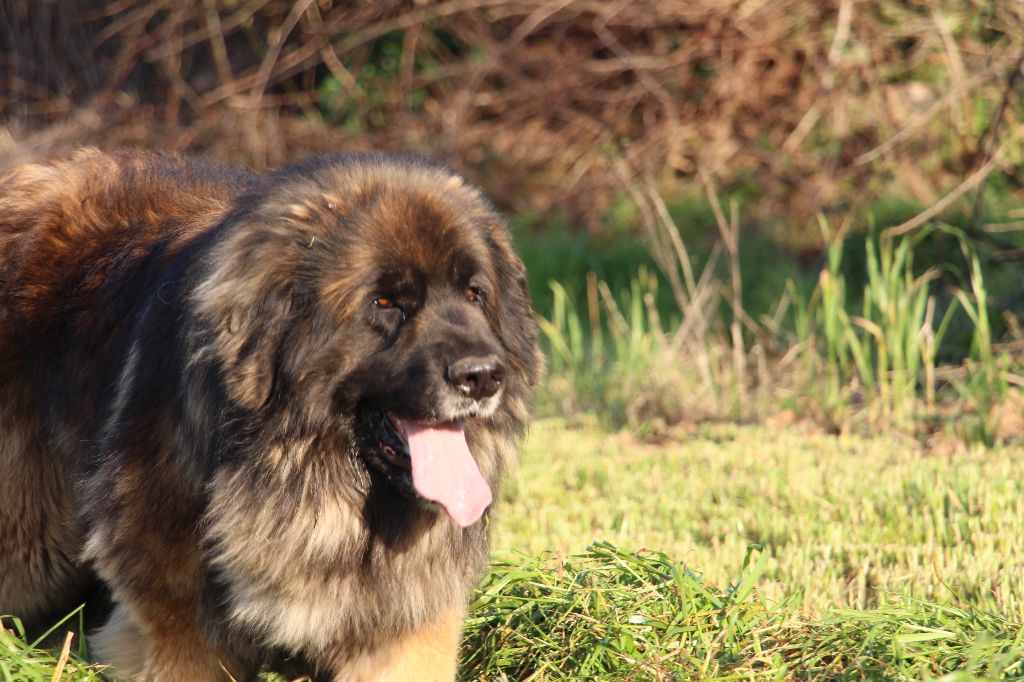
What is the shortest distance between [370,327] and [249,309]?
314 millimetres

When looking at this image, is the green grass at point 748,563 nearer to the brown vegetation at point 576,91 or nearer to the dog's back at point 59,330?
the dog's back at point 59,330

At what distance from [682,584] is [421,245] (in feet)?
4.17

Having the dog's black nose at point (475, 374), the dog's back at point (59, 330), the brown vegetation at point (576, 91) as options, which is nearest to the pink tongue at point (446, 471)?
the dog's black nose at point (475, 374)

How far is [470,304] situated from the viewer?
11.1 feet

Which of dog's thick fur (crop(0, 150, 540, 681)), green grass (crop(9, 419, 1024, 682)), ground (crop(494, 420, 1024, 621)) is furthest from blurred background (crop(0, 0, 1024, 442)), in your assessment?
dog's thick fur (crop(0, 150, 540, 681))

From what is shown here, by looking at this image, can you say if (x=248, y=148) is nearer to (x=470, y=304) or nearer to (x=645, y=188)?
(x=645, y=188)

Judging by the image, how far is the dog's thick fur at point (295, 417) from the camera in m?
3.20

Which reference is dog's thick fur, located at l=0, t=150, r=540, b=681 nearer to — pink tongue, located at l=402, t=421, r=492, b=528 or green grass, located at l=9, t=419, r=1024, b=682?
pink tongue, located at l=402, t=421, r=492, b=528

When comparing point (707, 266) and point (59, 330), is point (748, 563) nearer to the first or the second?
point (59, 330)

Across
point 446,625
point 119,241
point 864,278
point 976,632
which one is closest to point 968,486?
point 976,632

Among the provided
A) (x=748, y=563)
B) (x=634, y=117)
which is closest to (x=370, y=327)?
(x=748, y=563)

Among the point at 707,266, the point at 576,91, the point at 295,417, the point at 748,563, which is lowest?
the point at 707,266

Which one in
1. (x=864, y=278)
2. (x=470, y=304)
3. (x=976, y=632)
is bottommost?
(x=864, y=278)

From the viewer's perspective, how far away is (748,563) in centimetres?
401
